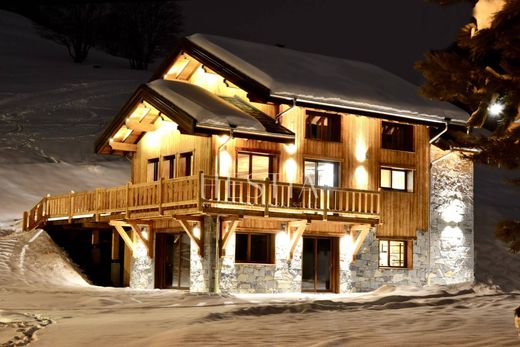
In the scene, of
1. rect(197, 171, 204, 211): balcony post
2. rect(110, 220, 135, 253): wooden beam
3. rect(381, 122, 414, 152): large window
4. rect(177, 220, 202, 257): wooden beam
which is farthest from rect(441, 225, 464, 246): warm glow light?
rect(110, 220, 135, 253): wooden beam

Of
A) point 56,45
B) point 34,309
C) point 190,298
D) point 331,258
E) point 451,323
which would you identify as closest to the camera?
point 451,323

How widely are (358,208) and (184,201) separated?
6.23 meters

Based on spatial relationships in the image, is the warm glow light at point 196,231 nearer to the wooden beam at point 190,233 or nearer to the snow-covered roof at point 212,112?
the wooden beam at point 190,233

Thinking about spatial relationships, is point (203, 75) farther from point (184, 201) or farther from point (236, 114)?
point (184, 201)

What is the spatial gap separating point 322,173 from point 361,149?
5.97 ft

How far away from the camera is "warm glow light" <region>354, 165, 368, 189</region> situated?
33.0 meters

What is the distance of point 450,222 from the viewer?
35531 mm

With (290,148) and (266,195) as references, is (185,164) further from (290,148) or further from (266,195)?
(266,195)

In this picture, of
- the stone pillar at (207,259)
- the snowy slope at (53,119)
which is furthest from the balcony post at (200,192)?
the snowy slope at (53,119)

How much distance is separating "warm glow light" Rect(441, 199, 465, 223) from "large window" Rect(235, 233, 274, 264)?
7700 millimetres

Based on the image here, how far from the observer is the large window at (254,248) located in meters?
30.6

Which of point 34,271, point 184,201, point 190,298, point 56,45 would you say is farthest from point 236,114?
point 56,45

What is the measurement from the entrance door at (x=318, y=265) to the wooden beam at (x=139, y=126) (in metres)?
6.72

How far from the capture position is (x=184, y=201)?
93.4 feet
